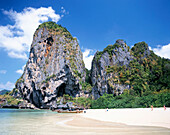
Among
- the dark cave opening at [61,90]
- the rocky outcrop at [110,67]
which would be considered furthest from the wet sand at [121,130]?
the dark cave opening at [61,90]

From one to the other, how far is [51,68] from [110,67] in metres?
27.6

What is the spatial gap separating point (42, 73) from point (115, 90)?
35.6m

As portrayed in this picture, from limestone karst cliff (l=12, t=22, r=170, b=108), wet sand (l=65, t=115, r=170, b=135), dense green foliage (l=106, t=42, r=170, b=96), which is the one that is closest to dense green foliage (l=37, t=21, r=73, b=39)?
limestone karst cliff (l=12, t=22, r=170, b=108)

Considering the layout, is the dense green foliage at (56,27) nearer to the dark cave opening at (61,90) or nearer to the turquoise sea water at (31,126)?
the dark cave opening at (61,90)

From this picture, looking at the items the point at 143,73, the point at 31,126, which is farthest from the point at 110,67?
the point at 31,126

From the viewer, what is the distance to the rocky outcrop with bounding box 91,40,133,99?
52.5 metres

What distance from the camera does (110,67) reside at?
58.5 meters

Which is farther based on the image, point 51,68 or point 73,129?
point 51,68

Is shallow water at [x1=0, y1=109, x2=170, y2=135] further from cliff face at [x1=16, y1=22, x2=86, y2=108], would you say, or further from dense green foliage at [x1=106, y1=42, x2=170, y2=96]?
cliff face at [x1=16, y1=22, x2=86, y2=108]

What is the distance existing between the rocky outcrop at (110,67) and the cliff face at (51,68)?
347 inches

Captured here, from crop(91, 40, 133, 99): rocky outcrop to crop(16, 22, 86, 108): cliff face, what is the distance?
28.9 ft

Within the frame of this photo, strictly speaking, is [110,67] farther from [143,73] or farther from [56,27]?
[56,27]

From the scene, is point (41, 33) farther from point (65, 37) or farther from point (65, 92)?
point (65, 92)

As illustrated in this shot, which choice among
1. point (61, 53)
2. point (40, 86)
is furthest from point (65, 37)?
point (40, 86)
